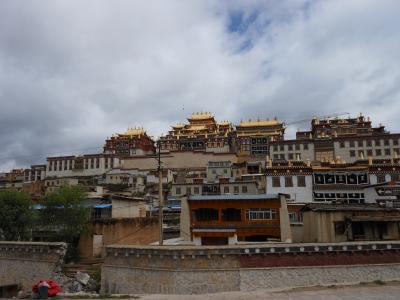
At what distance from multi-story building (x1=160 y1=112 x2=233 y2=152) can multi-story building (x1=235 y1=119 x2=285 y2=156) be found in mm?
3436

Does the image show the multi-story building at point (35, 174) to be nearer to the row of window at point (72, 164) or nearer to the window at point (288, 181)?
the row of window at point (72, 164)

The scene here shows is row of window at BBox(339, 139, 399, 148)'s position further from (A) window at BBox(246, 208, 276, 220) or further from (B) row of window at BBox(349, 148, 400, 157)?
(A) window at BBox(246, 208, 276, 220)

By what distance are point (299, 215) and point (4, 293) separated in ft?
86.1

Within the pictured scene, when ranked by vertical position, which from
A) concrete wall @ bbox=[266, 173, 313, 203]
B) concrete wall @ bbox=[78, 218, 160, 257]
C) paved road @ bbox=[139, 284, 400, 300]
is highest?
concrete wall @ bbox=[266, 173, 313, 203]

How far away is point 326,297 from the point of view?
65.7 ft

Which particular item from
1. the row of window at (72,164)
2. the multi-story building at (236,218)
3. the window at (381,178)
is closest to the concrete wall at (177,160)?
the row of window at (72,164)

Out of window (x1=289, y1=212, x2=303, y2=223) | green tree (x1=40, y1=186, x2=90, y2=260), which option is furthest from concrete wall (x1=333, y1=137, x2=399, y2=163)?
green tree (x1=40, y1=186, x2=90, y2=260)

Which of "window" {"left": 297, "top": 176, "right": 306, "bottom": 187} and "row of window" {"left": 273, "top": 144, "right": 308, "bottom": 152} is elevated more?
"row of window" {"left": 273, "top": 144, "right": 308, "bottom": 152}

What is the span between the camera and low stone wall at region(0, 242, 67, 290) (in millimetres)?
28609

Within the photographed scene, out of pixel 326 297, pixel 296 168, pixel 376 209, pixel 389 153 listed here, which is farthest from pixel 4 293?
pixel 389 153

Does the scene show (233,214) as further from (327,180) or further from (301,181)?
(327,180)

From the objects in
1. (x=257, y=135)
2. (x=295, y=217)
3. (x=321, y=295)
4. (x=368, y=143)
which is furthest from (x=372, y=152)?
(x=321, y=295)

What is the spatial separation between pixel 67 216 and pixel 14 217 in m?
5.12

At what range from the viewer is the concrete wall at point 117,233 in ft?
115
